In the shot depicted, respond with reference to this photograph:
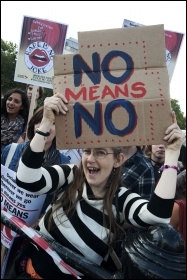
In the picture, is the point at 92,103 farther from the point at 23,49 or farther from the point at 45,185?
the point at 23,49

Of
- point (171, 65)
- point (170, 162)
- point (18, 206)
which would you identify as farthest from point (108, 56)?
point (171, 65)

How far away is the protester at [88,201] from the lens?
4.74ft

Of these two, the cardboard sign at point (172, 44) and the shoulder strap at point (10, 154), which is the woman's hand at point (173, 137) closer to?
the shoulder strap at point (10, 154)

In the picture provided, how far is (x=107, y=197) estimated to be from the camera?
161 centimetres

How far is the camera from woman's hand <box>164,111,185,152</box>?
1.51m

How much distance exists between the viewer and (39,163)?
5.15 feet

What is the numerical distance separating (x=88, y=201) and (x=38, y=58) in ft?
8.86

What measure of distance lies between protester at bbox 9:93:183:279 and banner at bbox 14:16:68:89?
2365mm

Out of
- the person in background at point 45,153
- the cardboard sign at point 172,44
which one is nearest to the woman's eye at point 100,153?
the person in background at point 45,153

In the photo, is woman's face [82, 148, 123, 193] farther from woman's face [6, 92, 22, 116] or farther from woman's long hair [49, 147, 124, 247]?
woman's face [6, 92, 22, 116]

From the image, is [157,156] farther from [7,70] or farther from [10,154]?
[7,70]

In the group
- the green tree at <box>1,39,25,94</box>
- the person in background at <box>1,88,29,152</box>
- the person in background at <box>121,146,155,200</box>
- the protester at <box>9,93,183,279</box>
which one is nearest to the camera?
the protester at <box>9,93,183,279</box>

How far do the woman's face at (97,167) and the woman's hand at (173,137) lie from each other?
0.31 m

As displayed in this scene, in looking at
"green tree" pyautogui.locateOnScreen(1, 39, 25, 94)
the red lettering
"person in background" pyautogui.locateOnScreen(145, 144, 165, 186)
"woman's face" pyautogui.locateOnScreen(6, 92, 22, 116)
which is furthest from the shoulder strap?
"green tree" pyautogui.locateOnScreen(1, 39, 25, 94)
